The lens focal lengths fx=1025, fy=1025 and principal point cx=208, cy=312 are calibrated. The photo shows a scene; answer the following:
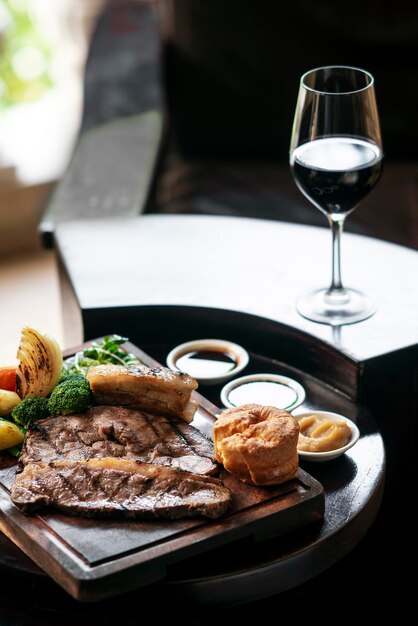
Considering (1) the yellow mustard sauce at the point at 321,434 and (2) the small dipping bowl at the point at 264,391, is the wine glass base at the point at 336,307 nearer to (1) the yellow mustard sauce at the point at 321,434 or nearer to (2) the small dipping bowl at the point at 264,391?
(2) the small dipping bowl at the point at 264,391

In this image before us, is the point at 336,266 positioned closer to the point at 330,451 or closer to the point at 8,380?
the point at 330,451

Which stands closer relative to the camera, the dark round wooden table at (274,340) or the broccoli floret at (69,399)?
the dark round wooden table at (274,340)

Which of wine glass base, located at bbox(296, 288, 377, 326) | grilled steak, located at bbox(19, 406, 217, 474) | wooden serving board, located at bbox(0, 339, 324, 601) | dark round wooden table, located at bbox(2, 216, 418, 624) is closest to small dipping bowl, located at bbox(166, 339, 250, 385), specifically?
dark round wooden table, located at bbox(2, 216, 418, 624)

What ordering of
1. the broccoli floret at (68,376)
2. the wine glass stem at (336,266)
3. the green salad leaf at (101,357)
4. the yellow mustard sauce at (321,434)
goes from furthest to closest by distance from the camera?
the wine glass stem at (336,266), the green salad leaf at (101,357), the broccoli floret at (68,376), the yellow mustard sauce at (321,434)

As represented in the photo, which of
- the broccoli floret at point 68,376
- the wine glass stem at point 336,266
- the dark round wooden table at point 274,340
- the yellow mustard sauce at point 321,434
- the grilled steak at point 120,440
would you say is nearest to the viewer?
the dark round wooden table at point 274,340

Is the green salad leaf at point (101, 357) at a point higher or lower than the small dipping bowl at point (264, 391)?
higher

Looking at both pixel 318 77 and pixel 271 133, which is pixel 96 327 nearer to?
pixel 318 77

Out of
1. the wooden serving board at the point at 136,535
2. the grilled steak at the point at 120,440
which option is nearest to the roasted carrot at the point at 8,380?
the grilled steak at the point at 120,440

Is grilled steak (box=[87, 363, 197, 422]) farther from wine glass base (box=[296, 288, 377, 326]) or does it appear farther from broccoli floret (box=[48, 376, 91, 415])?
wine glass base (box=[296, 288, 377, 326])
